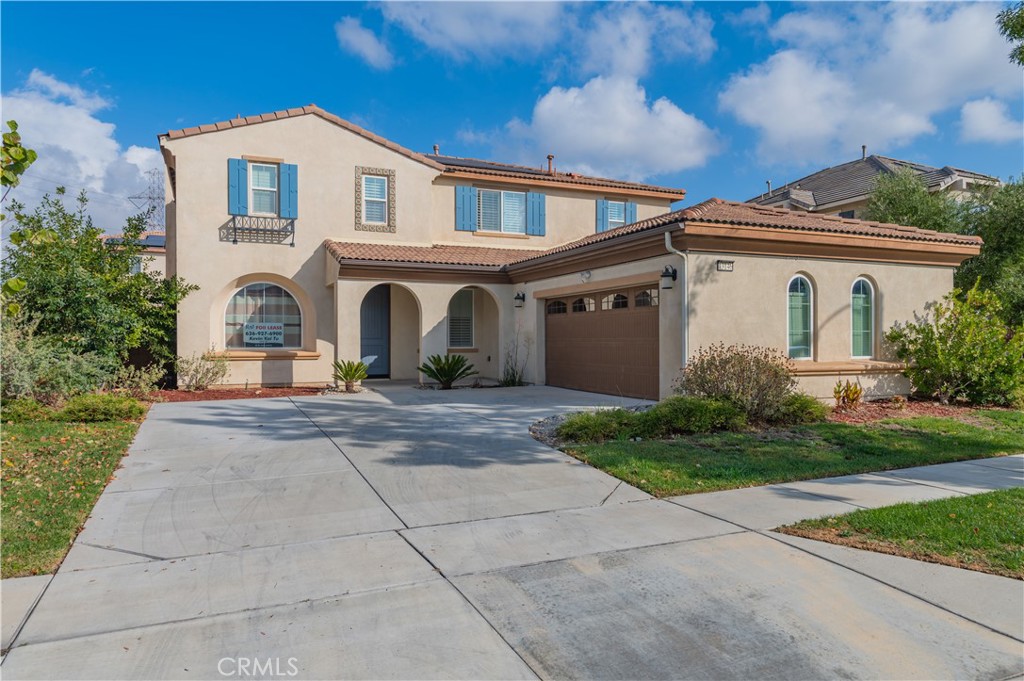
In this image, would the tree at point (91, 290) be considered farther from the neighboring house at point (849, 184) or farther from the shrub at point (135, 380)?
the neighboring house at point (849, 184)

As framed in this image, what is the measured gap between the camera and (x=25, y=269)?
41.9 ft

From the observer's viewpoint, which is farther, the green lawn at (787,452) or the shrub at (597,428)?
the shrub at (597,428)

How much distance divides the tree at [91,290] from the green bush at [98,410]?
2.73 meters

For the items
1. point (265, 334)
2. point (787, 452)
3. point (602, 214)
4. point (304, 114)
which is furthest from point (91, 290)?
point (602, 214)

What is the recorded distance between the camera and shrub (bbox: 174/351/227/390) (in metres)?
15.7

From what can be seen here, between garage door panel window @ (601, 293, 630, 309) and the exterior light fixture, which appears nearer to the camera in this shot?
the exterior light fixture

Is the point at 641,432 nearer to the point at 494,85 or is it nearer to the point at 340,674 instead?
the point at 340,674

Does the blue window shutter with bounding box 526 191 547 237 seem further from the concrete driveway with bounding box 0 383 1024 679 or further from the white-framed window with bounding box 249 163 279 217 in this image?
the concrete driveway with bounding box 0 383 1024 679

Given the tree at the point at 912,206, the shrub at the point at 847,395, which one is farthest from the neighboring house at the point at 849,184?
the shrub at the point at 847,395

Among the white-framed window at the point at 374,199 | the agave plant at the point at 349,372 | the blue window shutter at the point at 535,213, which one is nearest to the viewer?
the agave plant at the point at 349,372

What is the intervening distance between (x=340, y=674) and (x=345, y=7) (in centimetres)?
1257

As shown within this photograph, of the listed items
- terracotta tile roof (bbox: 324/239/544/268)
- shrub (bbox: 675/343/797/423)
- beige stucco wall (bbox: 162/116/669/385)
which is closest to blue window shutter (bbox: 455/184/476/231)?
beige stucco wall (bbox: 162/116/669/385)

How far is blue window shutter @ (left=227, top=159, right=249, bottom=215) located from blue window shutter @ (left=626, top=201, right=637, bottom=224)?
1196 centimetres

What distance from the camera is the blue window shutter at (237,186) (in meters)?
16.3
